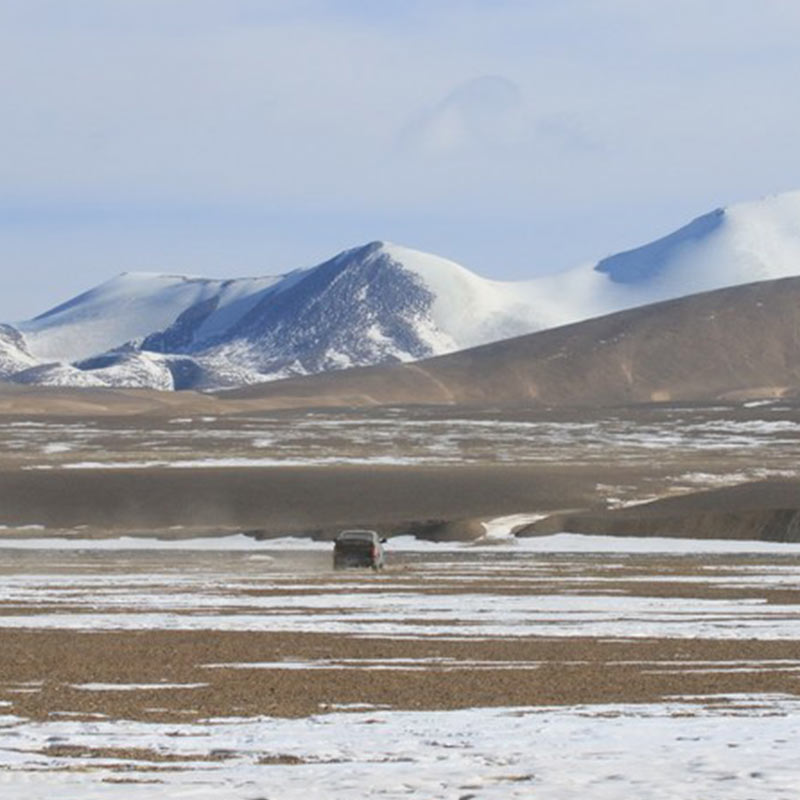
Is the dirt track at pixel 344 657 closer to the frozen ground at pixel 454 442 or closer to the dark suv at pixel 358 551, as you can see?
the dark suv at pixel 358 551

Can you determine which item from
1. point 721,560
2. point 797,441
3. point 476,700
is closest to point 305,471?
point 721,560

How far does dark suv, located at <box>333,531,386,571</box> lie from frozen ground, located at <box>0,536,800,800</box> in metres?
6.05

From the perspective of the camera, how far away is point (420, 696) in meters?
19.9

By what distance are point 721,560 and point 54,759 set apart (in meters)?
44.3

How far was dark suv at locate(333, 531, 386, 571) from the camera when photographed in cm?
5297

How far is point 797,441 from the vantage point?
130750 millimetres

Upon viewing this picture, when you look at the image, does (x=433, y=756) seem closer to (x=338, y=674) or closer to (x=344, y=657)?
(x=338, y=674)

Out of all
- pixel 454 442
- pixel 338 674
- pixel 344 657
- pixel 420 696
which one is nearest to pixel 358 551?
pixel 344 657

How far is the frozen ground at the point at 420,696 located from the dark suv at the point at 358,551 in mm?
6052

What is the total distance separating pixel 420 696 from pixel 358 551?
33152 millimetres

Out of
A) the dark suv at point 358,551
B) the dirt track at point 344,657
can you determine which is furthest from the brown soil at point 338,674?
the dark suv at point 358,551

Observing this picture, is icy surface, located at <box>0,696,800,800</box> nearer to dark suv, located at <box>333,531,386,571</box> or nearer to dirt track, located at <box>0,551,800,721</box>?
dirt track, located at <box>0,551,800,721</box>

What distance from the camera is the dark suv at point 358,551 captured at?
5297 cm

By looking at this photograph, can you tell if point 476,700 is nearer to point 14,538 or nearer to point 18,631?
point 18,631
